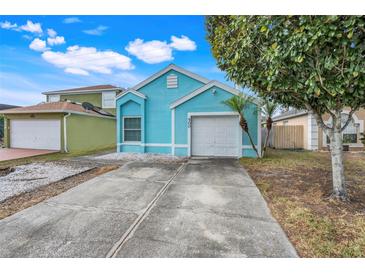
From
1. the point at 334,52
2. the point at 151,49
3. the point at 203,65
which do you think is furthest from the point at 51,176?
the point at 203,65

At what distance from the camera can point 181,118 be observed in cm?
992

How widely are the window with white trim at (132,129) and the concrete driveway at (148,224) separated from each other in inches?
248

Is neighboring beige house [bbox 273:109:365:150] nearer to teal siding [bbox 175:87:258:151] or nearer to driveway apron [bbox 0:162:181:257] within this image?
teal siding [bbox 175:87:258:151]

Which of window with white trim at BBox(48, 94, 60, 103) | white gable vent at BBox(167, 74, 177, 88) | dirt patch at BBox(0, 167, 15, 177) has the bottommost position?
dirt patch at BBox(0, 167, 15, 177)

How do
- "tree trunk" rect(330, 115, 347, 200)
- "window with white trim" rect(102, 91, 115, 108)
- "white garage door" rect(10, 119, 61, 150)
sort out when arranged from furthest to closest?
"window with white trim" rect(102, 91, 115, 108) → "white garage door" rect(10, 119, 61, 150) → "tree trunk" rect(330, 115, 347, 200)

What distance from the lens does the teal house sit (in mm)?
9328

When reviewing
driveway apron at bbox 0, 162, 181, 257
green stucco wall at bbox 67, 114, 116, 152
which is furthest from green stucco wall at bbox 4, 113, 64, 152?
driveway apron at bbox 0, 162, 181, 257

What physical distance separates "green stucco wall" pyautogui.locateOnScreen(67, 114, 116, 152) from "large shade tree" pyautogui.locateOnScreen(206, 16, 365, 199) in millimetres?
12421

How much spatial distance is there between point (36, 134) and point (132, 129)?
7475 millimetres

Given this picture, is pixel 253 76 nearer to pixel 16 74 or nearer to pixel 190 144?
pixel 190 144

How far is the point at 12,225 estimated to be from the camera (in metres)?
2.92

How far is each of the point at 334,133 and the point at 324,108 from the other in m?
0.62

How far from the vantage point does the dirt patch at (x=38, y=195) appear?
141 inches

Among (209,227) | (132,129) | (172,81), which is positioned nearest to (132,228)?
(209,227)
